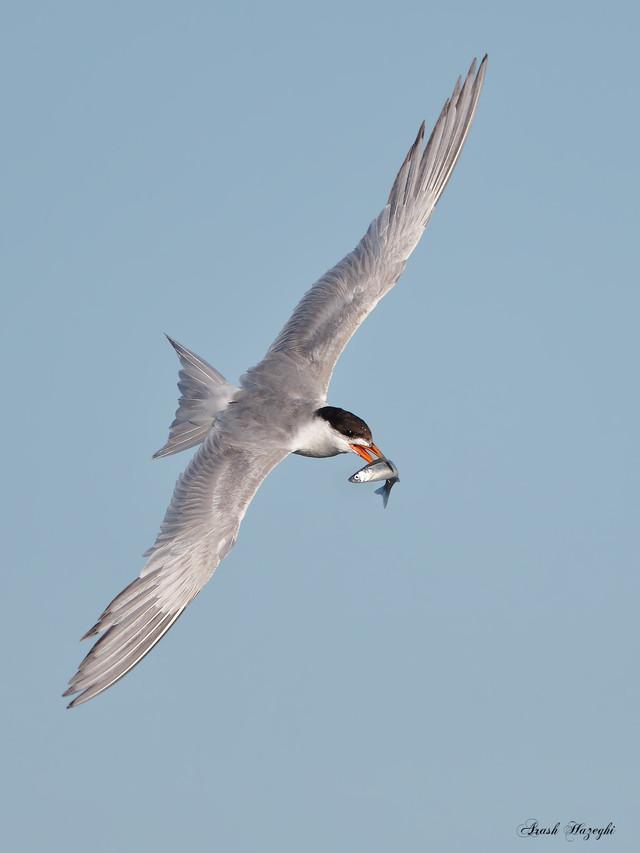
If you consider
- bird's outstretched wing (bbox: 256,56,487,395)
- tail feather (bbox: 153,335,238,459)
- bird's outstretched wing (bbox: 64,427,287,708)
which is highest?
bird's outstretched wing (bbox: 256,56,487,395)

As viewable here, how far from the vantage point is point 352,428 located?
12.6 m

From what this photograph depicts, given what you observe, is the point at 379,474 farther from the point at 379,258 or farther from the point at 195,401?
the point at 379,258

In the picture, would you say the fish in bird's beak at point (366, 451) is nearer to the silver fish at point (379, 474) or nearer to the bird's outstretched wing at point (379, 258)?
the silver fish at point (379, 474)

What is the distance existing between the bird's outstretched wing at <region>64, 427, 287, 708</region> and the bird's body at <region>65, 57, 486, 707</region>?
0.4 inches

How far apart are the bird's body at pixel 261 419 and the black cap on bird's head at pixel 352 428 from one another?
1cm

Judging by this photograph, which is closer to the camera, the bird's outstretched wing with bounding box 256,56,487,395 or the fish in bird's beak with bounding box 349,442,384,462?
the fish in bird's beak with bounding box 349,442,384,462

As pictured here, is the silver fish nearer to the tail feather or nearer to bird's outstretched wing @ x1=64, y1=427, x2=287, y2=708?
bird's outstretched wing @ x1=64, y1=427, x2=287, y2=708

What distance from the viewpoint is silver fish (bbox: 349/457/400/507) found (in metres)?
12.5

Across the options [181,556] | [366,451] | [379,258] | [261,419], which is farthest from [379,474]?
[379,258]

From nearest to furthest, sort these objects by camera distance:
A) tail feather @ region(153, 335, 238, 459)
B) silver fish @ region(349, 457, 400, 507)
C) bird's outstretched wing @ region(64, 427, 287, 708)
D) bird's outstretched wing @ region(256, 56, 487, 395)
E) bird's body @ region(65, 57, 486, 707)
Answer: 1. bird's outstretched wing @ region(64, 427, 287, 708)
2. bird's body @ region(65, 57, 486, 707)
3. silver fish @ region(349, 457, 400, 507)
4. tail feather @ region(153, 335, 238, 459)
5. bird's outstretched wing @ region(256, 56, 487, 395)

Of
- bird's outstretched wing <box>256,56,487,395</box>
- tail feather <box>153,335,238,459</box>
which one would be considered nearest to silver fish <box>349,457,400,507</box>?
bird's outstretched wing <box>256,56,487,395</box>

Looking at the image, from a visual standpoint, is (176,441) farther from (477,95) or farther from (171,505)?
(477,95)

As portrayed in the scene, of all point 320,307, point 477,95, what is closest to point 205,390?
point 320,307

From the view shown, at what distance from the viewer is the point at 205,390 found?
13211mm
